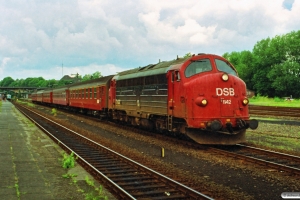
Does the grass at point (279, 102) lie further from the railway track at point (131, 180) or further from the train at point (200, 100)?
the railway track at point (131, 180)

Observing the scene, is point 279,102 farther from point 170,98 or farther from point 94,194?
point 94,194

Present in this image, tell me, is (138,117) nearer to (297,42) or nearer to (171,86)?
(171,86)

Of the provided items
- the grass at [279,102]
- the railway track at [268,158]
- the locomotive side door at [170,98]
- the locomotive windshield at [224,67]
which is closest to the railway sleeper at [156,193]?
the railway track at [268,158]

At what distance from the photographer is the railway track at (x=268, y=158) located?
9147mm

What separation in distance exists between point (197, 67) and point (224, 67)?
1143 millimetres

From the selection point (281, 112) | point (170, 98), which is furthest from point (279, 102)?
point (170, 98)

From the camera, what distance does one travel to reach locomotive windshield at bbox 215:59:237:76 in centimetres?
1338

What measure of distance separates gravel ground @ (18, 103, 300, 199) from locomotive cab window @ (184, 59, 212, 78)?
2863 millimetres

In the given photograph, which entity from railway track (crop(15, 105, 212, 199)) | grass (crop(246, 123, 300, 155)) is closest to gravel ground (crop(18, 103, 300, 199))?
railway track (crop(15, 105, 212, 199))

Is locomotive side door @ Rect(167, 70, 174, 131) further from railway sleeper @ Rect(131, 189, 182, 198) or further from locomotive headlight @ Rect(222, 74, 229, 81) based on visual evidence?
railway sleeper @ Rect(131, 189, 182, 198)

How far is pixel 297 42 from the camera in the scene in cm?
7388

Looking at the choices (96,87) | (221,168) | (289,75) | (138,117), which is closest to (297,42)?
(289,75)

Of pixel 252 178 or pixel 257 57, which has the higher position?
pixel 257 57

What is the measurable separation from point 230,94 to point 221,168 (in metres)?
3.74
